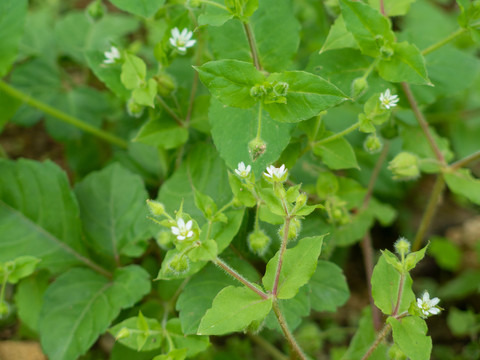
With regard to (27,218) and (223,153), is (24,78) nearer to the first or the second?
(27,218)

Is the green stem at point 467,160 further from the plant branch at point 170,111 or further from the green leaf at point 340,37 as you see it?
the plant branch at point 170,111

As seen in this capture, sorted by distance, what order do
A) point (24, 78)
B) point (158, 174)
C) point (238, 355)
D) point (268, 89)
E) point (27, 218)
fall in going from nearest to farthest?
point (268, 89), point (27, 218), point (238, 355), point (158, 174), point (24, 78)

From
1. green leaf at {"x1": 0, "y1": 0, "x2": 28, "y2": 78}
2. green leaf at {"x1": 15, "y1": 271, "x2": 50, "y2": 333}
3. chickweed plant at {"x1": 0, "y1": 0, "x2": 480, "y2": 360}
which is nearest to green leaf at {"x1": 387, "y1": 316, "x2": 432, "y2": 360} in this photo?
chickweed plant at {"x1": 0, "y1": 0, "x2": 480, "y2": 360}

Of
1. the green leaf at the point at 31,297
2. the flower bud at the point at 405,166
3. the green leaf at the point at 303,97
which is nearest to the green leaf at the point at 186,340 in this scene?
the green leaf at the point at 31,297

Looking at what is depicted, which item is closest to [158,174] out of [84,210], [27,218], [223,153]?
[84,210]

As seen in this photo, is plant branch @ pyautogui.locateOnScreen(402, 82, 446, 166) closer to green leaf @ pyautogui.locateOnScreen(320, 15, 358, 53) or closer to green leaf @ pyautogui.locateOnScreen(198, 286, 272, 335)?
green leaf @ pyautogui.locateOnScreen(320, 15, 358, 53)
